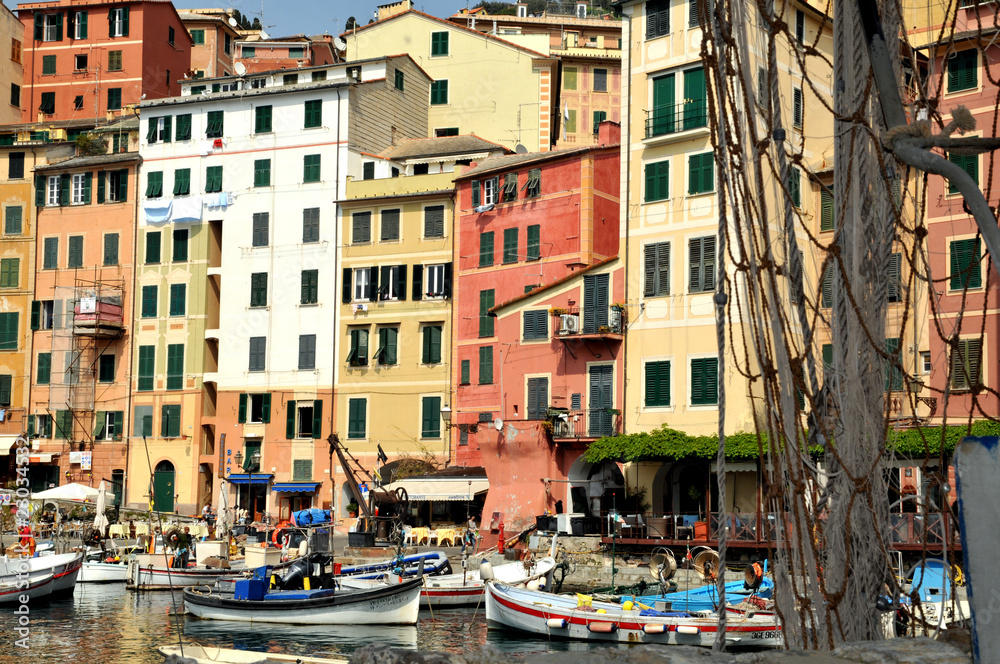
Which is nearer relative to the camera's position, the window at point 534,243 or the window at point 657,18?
the window at point 657,18

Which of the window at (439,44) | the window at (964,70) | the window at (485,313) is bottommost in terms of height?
the window at (485,313)

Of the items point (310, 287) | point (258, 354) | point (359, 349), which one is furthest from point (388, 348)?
point (258, 354)

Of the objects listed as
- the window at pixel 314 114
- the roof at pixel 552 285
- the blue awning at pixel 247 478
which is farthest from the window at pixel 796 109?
the window at pixel 314 114

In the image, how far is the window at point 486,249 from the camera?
5141 centimetres

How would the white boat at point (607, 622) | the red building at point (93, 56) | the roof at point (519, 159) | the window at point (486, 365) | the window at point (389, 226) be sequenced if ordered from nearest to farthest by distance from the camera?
the white boat at point (607, 622)
the roof at point (519, 159)
the window at point (486, 365)
the window at point (389, 226)
the red building at point (93, 56)

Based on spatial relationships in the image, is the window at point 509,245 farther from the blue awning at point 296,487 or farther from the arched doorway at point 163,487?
the arched doorway at point 163,487

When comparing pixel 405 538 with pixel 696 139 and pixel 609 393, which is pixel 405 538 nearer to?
pixel 609 393

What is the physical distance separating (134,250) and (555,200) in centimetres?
2457

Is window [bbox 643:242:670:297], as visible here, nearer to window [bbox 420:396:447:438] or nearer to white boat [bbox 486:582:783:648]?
white boat [bbox 486:582:783:648]

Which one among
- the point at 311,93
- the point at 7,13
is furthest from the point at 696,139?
the point at 7,13

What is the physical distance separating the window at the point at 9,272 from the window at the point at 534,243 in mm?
29715

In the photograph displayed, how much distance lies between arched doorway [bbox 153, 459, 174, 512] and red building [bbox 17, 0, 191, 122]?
22.2 m

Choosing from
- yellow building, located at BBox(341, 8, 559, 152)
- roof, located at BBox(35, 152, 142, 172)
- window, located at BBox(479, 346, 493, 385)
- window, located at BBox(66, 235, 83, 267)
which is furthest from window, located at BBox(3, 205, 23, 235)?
window, located at BBox(479, 346, 493, 385)

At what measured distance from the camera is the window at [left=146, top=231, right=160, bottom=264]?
6038 cm
